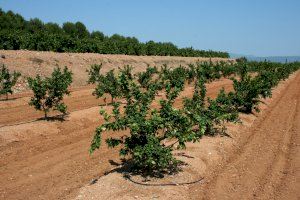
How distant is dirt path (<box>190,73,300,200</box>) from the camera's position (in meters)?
9.43

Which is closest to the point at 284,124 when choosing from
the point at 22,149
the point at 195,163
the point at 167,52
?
the point at 195,163

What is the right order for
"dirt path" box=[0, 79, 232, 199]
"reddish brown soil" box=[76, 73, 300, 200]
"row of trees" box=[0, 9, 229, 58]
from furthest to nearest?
"row of trees" box=[0, 9, 229, 58]
"dirt path" box=[0, 79, 232, 199]
"reddish brown soil" box=[76, 73, 300, 200]

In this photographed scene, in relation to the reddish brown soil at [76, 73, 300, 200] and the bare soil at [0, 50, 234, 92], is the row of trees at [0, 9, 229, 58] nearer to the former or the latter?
the bare soil at [0, 50, 234, 92]

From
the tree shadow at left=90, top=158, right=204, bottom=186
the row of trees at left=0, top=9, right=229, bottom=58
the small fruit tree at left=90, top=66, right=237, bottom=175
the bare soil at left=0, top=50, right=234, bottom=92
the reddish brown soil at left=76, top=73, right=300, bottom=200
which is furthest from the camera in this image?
the row of trees at left=0, top=9, right=229, bottom=58

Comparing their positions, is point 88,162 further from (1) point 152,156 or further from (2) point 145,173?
(1) point 152,156

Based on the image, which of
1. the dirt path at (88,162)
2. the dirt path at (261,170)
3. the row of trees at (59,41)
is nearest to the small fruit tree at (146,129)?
the dirt path at (88,162)

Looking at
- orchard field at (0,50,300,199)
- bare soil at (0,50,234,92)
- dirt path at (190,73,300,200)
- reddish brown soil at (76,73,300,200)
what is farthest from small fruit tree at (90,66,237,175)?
bare soil at (0,50,234,92)

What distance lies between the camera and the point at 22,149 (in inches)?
524

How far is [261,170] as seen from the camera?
1113 cm

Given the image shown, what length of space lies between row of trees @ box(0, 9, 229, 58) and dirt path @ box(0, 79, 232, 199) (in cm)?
2373

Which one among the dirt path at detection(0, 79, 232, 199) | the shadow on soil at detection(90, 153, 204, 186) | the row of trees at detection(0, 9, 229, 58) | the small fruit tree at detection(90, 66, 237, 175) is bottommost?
the dirt path at detection(0, 79, 232, 199)

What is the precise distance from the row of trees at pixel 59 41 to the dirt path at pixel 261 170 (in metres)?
30.1

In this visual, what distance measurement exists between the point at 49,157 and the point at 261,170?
22.6ft

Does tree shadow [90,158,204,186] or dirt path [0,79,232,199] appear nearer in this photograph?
Result: tree shadow [90,158,204,186]
